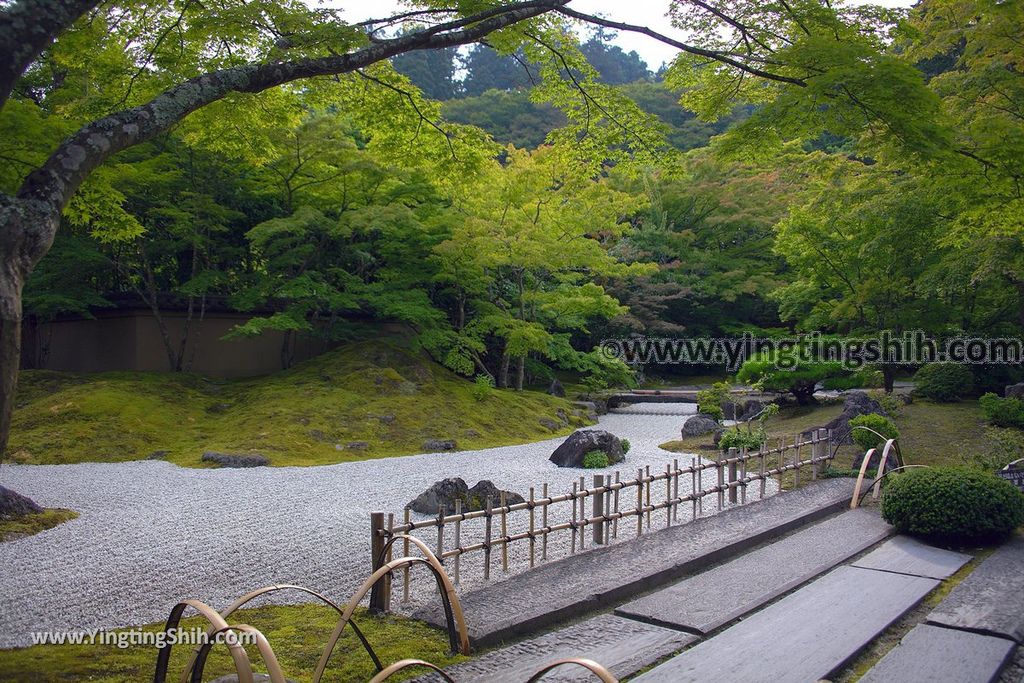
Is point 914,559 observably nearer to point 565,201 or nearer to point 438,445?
point 438,445

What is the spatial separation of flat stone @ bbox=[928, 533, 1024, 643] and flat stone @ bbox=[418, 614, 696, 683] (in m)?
1.61

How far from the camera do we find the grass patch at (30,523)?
5895 millimetres

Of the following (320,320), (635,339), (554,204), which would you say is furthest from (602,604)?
(635,339)

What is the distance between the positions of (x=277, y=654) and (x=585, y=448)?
692 centimetres

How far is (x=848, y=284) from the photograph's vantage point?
44.5 feet

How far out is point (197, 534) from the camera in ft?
19.5

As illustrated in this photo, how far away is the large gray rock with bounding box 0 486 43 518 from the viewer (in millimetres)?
6254

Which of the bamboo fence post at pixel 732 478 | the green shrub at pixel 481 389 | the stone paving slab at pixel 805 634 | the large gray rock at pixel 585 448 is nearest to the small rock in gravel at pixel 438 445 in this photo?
the large gray rock at pixel 585 448

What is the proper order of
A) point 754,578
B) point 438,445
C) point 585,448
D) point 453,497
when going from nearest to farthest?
point 754,578
point 453,497
point 585,448
point 438,445

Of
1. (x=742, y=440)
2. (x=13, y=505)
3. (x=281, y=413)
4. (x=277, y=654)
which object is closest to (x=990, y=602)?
(x=277, y=654)

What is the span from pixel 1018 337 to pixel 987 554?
33.2ft

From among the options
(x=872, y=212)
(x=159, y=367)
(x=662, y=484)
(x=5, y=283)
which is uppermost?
(x=872, y=212)

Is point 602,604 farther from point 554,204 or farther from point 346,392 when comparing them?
point 554,204

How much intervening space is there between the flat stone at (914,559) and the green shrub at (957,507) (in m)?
0.20
